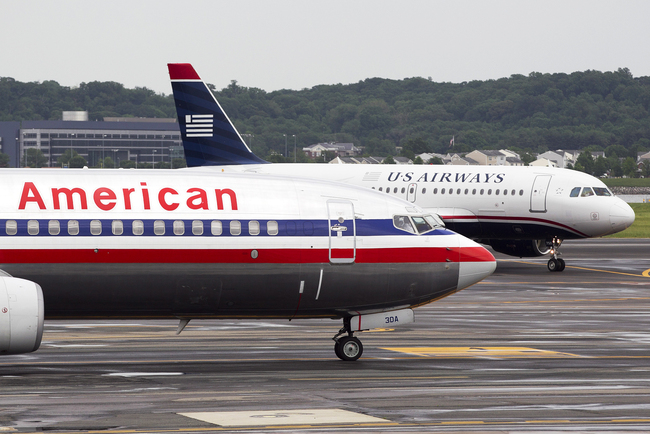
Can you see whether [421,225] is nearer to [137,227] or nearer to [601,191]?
→ [137,227]

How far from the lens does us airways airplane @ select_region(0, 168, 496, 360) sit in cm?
1953

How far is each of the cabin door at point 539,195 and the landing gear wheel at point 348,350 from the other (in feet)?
79.2

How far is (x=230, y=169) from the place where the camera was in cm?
4778

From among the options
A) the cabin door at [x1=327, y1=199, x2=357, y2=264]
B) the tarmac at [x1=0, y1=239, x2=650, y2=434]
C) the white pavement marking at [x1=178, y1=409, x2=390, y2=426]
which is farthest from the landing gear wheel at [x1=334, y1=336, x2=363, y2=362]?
the white pavement marking at [x1=178, y1=409, x2=390, y2=426]

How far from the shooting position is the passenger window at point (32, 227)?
63.6ft

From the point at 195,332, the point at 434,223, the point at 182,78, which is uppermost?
the point at 182,78

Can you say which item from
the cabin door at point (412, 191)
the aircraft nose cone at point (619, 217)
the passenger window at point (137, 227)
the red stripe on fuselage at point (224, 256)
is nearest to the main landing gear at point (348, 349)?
the red stripe on fuselage at point (224, 256)

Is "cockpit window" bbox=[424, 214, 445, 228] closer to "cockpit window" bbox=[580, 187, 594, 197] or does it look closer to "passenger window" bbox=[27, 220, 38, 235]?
"passenger window" bbox=[27, 220, 38, 235]

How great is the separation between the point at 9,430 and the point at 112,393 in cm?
308

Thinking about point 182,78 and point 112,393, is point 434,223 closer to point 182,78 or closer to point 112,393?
point 112,393

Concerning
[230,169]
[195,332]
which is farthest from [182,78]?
[195,332]

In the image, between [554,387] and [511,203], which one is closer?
[554,387]

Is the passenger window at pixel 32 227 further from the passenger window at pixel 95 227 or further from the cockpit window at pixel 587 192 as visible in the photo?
the cockpit window at pixel 587 192

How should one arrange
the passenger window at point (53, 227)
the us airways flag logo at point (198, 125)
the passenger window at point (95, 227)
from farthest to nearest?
the us airways flag logo at point (198, 125) < the passenger window at point (95, 227) < the passenger window at point (53, 227)
